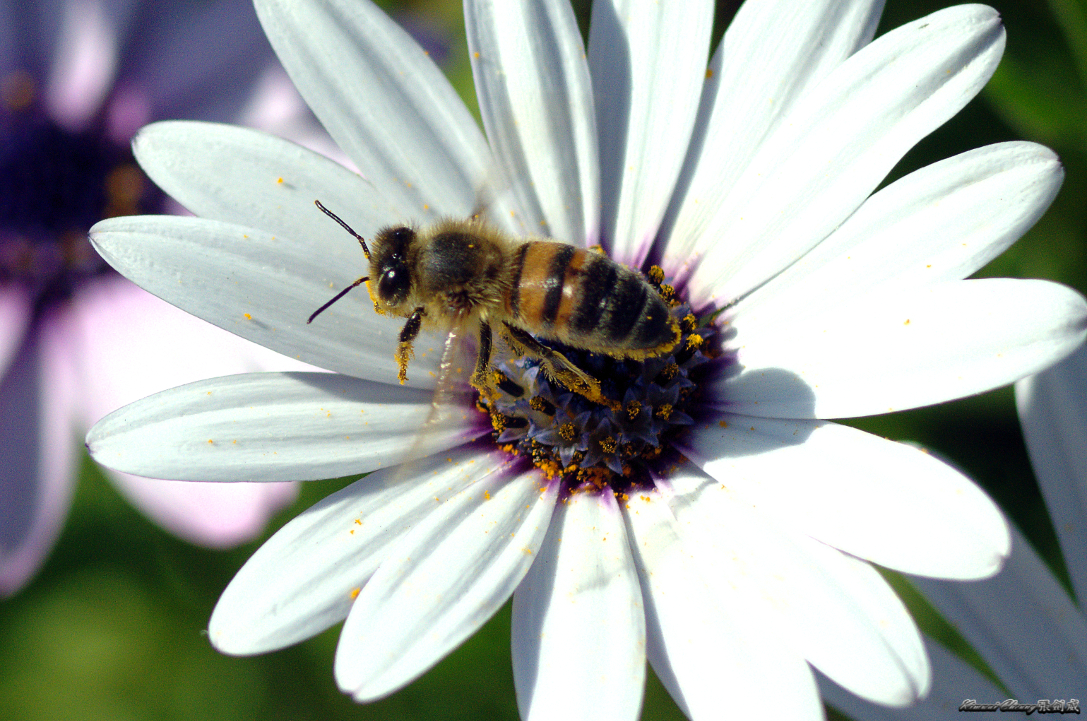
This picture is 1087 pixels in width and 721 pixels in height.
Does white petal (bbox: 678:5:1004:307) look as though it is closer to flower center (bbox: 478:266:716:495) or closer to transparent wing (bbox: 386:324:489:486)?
flower center (bbox: 478:266:716:495)

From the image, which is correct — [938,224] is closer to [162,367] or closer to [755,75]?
[755,75]

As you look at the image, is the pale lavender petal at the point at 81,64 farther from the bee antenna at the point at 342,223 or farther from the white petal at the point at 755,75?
the white petal at the point at 755,75

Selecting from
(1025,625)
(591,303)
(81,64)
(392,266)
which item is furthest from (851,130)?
(81,64)

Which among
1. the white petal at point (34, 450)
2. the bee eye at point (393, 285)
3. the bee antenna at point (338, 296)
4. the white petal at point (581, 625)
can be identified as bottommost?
the white petal at point (34, 450)

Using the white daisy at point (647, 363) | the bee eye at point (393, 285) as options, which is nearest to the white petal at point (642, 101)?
the white daisy at point (647, 363)

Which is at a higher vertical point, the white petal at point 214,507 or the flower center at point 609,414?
the flower center at point 609,414

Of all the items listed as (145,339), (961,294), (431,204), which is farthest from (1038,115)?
(145,339)

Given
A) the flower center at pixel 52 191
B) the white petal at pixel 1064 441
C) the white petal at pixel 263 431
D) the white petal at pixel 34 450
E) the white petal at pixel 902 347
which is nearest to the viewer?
the white petal at pixel 902 347
